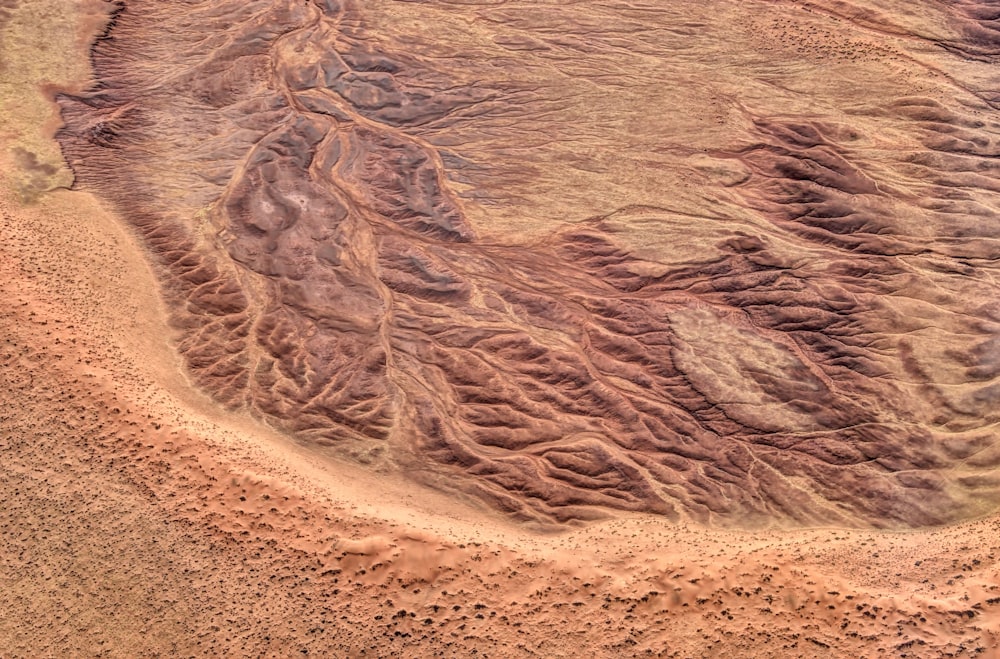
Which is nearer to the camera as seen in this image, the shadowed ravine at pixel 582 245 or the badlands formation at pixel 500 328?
the badlands formation at pixel 500 328

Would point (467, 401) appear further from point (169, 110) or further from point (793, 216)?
point (169, 110)

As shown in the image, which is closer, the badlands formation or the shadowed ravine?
the badlands formation

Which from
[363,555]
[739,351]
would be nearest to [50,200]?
[363,555]

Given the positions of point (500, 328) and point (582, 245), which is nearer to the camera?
point (500, 328)

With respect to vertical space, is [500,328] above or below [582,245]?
below
